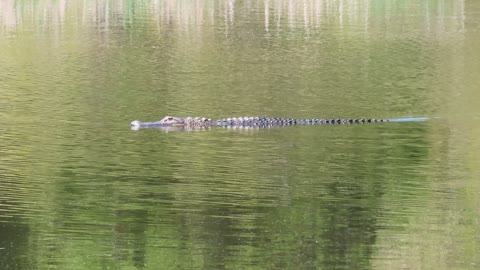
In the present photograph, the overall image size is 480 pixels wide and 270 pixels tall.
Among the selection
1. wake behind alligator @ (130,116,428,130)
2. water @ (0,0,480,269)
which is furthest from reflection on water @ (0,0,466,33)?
wake behind alligator @ (130,116,428,130)

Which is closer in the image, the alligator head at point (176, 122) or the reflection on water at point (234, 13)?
the alligator head at point (176, 122)

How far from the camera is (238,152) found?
22688 millimetres

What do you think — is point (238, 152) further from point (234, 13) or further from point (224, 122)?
point (234, 13)

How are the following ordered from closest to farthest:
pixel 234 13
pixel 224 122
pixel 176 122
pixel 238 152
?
pixel 238 152 < pixel 176 122 < pixel 224 122 < pixel 234 13

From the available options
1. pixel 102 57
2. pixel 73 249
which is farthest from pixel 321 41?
pixel 73 249

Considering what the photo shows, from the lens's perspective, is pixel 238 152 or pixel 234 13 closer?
pixel 238 152

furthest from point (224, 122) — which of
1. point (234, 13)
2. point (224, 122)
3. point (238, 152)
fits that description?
point (234, 13)

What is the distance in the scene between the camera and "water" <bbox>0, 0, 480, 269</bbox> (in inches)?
603

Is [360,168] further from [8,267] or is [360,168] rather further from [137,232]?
[8,267]

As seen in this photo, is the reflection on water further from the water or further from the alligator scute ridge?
the alligator scute ridge

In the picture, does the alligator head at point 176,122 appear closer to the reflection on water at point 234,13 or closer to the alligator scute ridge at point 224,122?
the alligator scute ridge at point 224,122

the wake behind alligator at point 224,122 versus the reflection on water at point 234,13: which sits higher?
the reflection on water at point 234,13

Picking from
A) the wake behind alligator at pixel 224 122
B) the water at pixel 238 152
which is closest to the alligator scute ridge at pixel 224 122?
the wake behind alligator at pixel 224 122

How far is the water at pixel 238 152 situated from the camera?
15.3 metres
